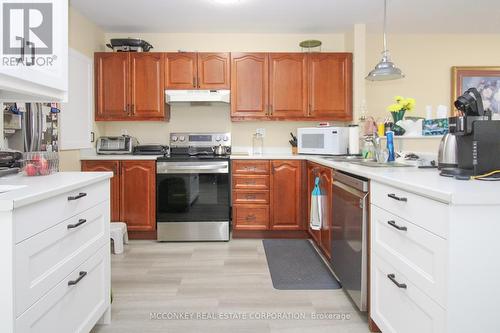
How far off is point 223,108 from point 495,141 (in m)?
3.21

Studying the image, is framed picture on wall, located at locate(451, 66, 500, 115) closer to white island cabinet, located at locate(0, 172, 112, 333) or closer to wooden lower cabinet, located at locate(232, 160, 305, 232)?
wooden lower cabinet, located at locate(232, 160, 305, 232)

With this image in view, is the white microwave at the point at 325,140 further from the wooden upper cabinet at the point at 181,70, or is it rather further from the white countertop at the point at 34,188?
the white countertop at the point at 34,188

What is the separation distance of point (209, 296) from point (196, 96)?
2257 mm

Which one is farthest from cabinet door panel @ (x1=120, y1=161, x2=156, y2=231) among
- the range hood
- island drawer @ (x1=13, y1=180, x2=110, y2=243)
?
island drawer @ (x1=13, y1=180, x2=110, y2=243)

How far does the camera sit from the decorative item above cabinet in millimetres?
4000

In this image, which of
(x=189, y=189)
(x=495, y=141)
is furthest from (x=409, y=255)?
(x=189, y=189)

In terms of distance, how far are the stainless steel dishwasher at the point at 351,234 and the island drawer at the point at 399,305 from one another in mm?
136

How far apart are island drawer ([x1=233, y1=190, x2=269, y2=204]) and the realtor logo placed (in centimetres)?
244

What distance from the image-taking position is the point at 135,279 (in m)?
2.66

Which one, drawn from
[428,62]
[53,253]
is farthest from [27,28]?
[428,62]

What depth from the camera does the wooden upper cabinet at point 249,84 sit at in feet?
13.1

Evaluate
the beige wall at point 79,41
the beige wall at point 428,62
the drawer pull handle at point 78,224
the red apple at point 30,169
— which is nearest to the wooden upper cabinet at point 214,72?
the beige wall at point 79,41

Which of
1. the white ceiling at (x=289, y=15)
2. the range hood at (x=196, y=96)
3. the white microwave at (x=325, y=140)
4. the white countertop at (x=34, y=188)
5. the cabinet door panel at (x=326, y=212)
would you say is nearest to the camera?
the white countertop at (x=34, y=188)

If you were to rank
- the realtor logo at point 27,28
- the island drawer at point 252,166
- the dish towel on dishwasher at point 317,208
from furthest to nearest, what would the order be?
the island drawer at point 252,166 < the dish towel on dishwasher at point 317,208 < the realtor logo at point 27,28
